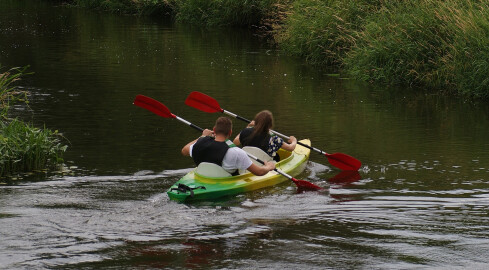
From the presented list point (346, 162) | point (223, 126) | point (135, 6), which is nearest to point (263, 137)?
point (346, 162)

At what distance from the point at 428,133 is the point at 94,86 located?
806 centimetres

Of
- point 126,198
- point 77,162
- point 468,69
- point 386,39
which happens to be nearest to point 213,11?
point 386,39

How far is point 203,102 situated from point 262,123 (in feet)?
7.80

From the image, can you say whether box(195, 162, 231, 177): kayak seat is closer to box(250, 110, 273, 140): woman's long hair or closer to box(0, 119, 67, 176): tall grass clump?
box(250, 110, 273, 140): woman's long hair

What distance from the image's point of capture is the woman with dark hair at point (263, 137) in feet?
38.5

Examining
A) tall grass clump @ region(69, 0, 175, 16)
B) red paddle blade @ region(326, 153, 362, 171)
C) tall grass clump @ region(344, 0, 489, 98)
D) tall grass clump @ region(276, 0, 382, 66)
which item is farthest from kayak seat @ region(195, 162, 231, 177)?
tall grass clump @ region(69, 0, 175, 16)

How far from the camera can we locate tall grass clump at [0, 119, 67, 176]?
11445mm

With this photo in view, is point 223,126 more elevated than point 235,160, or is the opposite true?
point 223,126

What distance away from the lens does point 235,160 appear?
10766mm

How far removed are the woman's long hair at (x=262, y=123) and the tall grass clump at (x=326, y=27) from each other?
1007 centimetres

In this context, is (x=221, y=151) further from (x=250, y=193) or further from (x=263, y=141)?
(x=263, y=141)

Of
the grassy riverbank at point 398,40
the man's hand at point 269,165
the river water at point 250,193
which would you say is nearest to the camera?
the river water at point 250,193

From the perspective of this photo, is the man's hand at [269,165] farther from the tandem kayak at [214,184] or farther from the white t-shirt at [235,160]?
the white t-shirt at [235,160]

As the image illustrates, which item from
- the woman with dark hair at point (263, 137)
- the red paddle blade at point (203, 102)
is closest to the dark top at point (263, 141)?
the woman with dark hair at point (263, 137)
